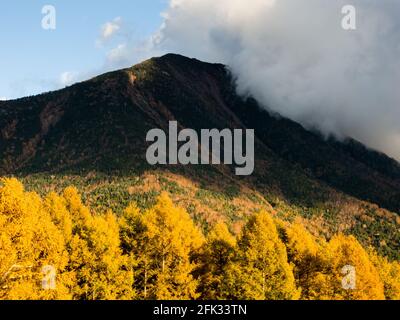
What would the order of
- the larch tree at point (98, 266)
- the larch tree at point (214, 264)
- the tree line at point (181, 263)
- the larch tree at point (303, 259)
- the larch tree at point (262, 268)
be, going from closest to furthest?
the larch tree at point (98, 266)
the tree line at point (181, 263)
the larch tree at point (262, 268)
the larch tree at point (214, 264)
the larch tree at point (303, 259)

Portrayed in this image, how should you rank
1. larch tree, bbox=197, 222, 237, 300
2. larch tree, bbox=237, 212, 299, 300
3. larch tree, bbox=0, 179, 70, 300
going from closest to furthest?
larch tree, bbox=0, 179, 70, 300 < larch tree, bbox=237, 212, 299, 300 < larch tree, bbox=197, 222, 237, 300

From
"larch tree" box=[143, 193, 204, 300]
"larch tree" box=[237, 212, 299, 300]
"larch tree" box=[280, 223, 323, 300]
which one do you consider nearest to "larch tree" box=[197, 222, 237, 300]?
"larch tree" box=[237, 212, 299, 300]

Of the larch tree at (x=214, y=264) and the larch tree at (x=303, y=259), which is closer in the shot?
the larch tree at (x=214, y=264)

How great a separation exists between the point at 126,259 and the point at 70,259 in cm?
543

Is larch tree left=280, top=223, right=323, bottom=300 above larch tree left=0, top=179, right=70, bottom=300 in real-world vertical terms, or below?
above

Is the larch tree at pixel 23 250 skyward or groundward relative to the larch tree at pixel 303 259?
groundward

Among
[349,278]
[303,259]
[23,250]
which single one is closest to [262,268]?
[349,278]

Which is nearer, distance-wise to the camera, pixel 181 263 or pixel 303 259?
pixel 181 263

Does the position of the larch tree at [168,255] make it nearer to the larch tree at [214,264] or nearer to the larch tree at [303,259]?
the larch tree at [214,264]

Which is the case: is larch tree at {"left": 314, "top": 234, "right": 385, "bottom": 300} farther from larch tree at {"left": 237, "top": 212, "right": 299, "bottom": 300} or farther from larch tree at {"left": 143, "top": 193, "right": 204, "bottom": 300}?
larch tree at {"left": 143, "top": 193, "right": 204, "bottom": 300}
